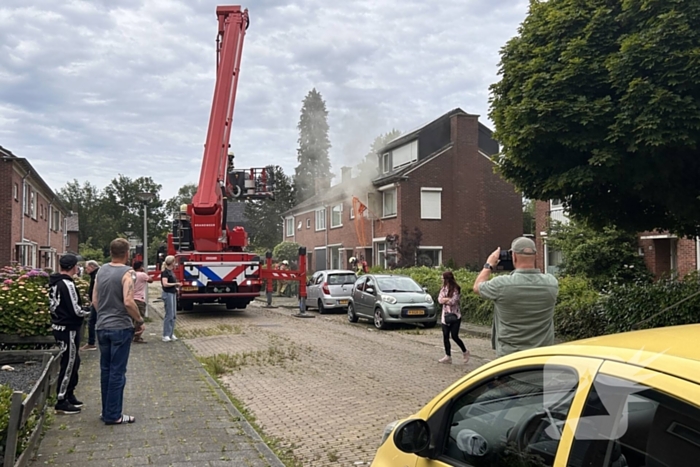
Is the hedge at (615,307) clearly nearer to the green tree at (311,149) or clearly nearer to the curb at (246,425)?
the curb at (246,425)

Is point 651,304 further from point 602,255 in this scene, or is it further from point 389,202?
point 389,202

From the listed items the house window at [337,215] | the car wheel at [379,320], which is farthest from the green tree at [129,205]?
the car wheel at [379,320]

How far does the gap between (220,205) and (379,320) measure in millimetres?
5342

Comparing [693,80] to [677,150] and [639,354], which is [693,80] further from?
[639,354]

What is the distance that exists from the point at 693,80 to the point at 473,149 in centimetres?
2620

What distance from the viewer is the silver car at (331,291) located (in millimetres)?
21173

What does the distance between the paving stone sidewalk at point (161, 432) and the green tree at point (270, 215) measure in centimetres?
5904

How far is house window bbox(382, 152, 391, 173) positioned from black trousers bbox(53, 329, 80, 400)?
99.5 ft

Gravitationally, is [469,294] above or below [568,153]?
below

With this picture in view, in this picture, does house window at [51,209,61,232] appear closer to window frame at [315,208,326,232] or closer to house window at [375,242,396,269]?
window frame at [315,208,326,232]

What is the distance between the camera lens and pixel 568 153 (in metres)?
9.25

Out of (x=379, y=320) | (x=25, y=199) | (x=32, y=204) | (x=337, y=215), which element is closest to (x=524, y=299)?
(x=379, y=320)

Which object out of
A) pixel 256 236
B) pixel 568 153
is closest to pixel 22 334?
pixel 568 153

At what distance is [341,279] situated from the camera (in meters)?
21.8
